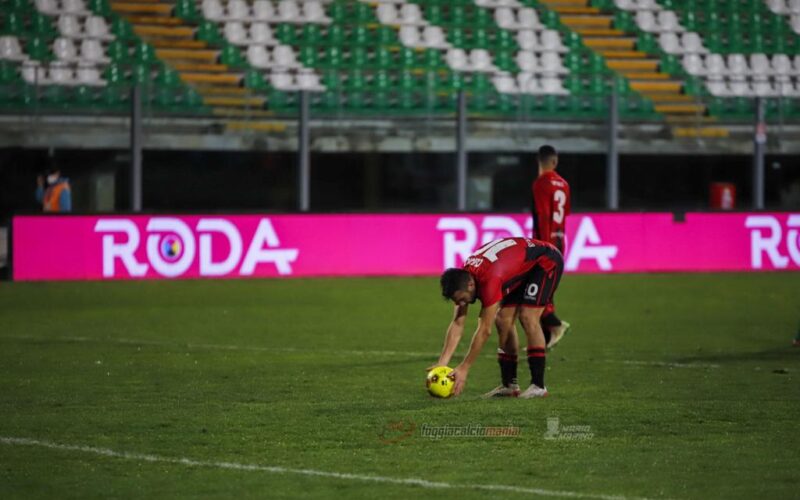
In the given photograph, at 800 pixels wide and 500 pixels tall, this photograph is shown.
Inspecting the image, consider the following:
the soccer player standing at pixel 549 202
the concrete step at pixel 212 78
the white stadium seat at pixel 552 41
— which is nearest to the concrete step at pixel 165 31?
the concrete step at pixel 212 78

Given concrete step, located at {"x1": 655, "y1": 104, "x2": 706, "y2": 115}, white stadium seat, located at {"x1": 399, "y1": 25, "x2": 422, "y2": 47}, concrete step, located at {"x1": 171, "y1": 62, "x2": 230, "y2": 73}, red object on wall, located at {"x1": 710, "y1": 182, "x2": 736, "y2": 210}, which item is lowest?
red object on wall, located at {"x1": 710, "y1": 182, "x2": 736, "y2": 210}

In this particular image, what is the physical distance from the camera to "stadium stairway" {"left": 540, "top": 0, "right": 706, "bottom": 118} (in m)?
28.9

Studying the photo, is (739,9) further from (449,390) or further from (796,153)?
(449,390)

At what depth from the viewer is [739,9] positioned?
31.3m

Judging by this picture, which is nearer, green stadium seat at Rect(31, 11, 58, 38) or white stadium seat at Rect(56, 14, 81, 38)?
green stadium seat at Rect(31, 11, 58, 38)

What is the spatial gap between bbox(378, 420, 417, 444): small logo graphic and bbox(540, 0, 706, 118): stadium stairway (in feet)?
65.3

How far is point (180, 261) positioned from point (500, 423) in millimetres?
12763

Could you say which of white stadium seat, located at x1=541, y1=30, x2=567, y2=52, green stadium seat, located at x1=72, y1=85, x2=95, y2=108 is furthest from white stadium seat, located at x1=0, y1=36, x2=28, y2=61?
white stadium seat, located at x1=541, y1=30, x2=567, y2=52

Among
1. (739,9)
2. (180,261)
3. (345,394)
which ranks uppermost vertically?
(739,9)

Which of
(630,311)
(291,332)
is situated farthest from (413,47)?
(291,332)

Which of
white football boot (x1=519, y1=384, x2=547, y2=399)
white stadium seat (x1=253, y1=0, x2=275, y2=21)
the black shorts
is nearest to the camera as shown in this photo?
the black shorts

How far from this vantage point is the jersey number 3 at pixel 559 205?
39.9 feet

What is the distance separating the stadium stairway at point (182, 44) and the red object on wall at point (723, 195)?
990 cm

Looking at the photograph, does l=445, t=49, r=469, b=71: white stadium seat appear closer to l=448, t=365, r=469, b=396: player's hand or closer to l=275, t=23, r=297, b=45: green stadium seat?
l=275, t=23, r=297, b=45: green stadium seat
